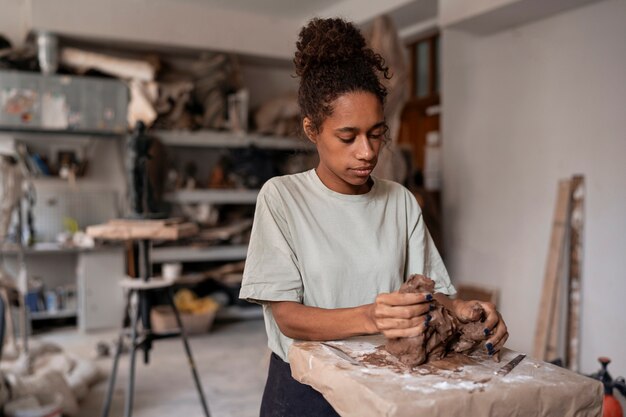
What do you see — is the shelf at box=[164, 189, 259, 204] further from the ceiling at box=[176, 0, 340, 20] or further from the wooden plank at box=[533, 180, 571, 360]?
the wooden plank at box=[533, 180, 571, 360]

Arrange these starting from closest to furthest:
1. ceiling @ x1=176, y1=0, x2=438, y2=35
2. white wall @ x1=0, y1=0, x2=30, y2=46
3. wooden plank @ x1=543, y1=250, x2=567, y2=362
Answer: wooden plank @ x1=543, y1=250, x2=567, y2=362
ceiling @ x1=176, y1=0, x2=438, y2=35
white wall @ x1=0, y1=0, x2=30, y2=46

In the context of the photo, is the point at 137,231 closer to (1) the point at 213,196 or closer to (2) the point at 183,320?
(2) the point at 183,320

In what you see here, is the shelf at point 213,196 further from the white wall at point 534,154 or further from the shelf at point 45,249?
the white wall at point 534,154

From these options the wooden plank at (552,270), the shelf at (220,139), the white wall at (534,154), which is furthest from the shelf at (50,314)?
the wooden plank at (552,270)

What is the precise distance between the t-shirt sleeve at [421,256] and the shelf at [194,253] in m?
4.36

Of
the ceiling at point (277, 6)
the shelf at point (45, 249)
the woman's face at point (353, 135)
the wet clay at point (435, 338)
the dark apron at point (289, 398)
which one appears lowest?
the shelf at point (45, 249)

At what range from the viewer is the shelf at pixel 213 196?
546cm

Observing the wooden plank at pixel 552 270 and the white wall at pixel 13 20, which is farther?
the white wall at pixel 13 20

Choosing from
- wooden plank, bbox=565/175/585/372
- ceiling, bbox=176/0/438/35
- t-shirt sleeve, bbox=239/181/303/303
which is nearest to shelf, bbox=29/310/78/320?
ceiling, bbox=176/0/438/35

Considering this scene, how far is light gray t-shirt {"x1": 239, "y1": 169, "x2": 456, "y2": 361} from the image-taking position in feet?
3.96

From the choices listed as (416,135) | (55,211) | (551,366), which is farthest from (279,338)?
(416,135)

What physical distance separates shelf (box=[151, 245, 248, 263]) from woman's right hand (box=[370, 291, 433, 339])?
4580mm

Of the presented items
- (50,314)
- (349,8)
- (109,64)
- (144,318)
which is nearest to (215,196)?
(109,64)

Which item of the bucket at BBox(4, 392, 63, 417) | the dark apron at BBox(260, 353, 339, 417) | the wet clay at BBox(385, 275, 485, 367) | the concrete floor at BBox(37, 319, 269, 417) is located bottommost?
the concrete floor at BBox(37, 319, 269, 417)
